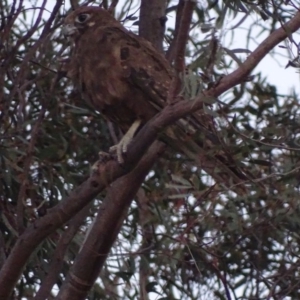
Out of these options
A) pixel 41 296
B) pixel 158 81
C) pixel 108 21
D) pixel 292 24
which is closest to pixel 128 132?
pixel 158 81

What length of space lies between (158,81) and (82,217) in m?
0.50

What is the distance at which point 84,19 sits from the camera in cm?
343

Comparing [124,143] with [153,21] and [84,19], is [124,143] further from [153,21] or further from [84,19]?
[84,19]

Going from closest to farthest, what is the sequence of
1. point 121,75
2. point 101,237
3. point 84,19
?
1. point 101,237
2. point 121,75
3. point 84,19

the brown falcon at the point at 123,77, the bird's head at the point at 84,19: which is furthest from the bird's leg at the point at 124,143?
the bird's head at the point at 84,19

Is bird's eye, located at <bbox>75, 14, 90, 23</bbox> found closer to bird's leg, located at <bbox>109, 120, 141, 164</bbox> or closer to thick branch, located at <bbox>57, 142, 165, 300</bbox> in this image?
bird's leg, located at <bbox>109, 120, 141, 164</bbox>

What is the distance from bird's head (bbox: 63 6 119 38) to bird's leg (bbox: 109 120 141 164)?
41 cm

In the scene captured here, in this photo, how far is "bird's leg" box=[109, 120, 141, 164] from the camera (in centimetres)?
267

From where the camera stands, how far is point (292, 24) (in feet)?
7.44

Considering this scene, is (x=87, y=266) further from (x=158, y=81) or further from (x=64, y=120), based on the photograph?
(x=64, y=120)

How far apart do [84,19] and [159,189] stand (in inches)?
32.1

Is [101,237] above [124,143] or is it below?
below

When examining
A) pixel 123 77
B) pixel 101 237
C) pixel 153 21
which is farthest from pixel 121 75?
pixel 101 237

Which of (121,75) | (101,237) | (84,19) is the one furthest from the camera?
(84,19)
